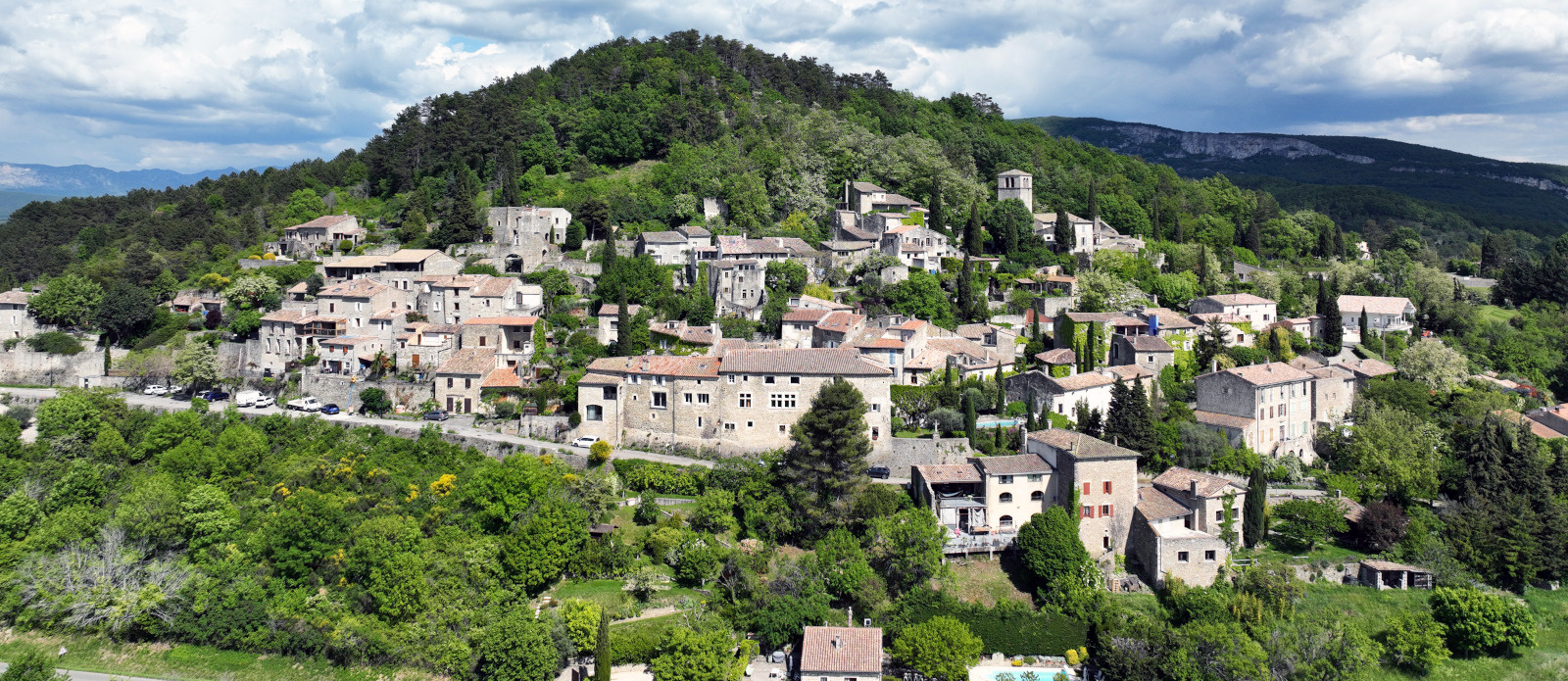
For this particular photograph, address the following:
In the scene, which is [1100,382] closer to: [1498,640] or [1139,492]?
[1139,492]

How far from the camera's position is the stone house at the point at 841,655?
97.3ft

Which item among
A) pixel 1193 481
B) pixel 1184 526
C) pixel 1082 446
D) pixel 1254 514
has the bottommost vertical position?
pixel 1184 526

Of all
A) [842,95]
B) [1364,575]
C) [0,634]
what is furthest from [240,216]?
[1364,575]

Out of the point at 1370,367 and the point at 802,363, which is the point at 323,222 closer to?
the point at 802,363

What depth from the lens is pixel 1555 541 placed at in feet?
125

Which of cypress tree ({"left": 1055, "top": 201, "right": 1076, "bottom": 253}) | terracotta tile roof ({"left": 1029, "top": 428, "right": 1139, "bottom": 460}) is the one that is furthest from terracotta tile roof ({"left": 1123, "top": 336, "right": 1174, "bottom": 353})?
cypress tree ({"left": 1055, "top": 201, "right": 1076, "bottom": 253})

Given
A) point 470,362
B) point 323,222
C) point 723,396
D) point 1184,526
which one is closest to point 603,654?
point 723,396

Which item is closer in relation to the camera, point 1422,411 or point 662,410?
point 662,410

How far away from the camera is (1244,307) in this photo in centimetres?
5772

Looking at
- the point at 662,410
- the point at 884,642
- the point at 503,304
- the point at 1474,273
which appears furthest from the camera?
the point at 1474,273

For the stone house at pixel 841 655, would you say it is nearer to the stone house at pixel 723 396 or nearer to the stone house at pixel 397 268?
the stone house at pixel 723 396

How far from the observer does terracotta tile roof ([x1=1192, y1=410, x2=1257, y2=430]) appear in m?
43.7

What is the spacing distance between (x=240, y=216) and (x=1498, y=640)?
79.4 m

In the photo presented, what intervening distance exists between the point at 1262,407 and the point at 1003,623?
20.0 m
